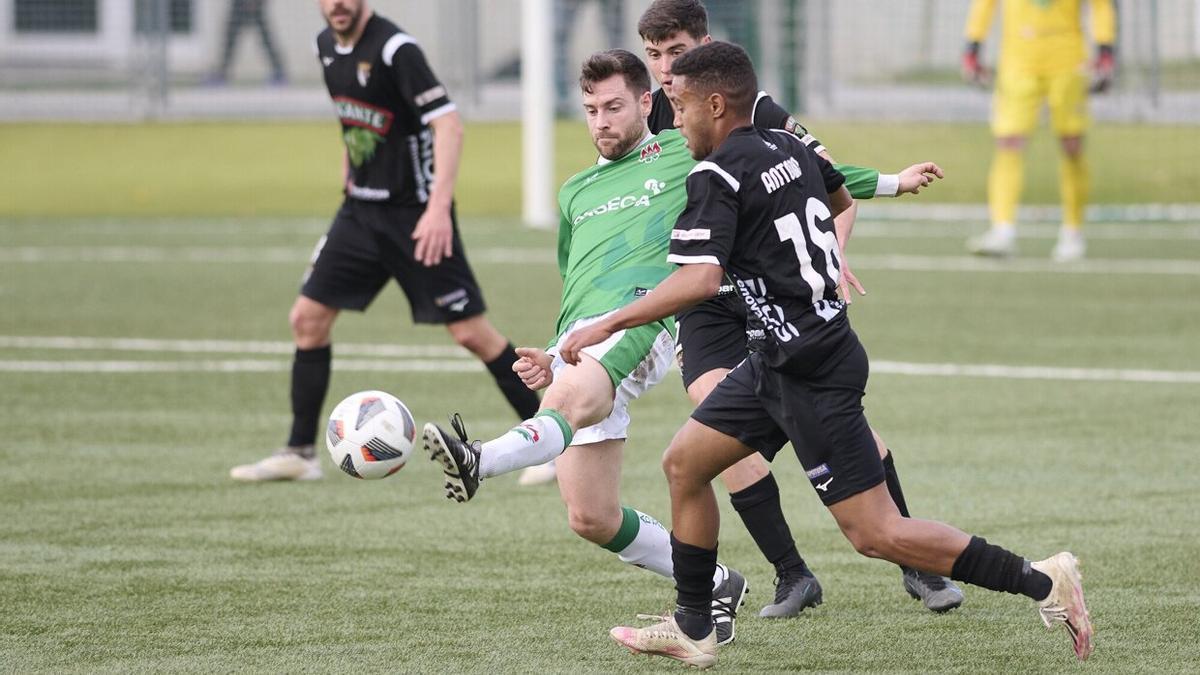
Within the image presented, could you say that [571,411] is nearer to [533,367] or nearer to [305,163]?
[533,367]

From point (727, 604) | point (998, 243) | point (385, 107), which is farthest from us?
point (998, 243)

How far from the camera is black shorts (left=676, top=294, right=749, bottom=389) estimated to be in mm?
6031

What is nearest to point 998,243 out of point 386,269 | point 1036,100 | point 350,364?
point 1036,100

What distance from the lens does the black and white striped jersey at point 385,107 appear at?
8.42m

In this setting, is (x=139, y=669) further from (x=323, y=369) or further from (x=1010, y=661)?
(x=323, y=369)

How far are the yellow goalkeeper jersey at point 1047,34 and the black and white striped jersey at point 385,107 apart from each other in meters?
8.34

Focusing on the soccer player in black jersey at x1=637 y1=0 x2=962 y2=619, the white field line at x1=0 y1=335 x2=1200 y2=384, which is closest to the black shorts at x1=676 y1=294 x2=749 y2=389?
the soccer player in black jersey at x1=637 y1=0 x2=962 y2=619

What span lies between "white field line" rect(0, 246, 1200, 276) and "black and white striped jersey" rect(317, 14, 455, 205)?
7468 mm

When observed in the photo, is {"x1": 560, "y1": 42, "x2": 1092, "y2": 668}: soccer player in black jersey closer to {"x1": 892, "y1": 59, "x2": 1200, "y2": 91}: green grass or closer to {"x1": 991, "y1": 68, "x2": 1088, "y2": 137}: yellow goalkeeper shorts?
{"x1": 991, "y1": 68, "x2": 1088, "y2": 137}: yellow goalkeeper shorts

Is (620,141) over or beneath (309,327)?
over

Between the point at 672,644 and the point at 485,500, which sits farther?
the point at 485,500

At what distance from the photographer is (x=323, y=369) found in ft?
28.2

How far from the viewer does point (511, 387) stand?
28.0 feet

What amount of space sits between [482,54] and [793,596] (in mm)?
16720
